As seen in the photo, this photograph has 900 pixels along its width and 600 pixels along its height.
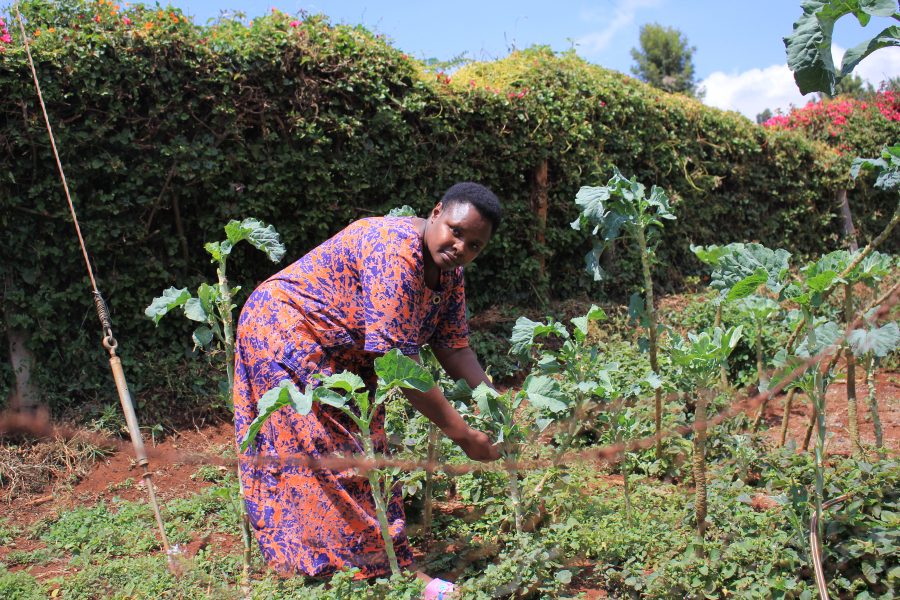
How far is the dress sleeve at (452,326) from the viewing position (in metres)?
2.64

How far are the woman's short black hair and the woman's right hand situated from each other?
2.18ft

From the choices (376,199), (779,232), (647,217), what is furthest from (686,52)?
(647,217)

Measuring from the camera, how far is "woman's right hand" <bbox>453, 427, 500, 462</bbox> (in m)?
2.29

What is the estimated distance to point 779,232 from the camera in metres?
8.82

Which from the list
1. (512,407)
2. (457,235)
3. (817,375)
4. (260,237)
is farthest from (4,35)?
(817,375)

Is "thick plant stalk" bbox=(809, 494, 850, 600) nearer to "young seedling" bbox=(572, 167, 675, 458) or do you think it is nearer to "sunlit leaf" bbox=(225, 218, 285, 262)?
"young seedling" bbox=(572, 167, 675, 458)

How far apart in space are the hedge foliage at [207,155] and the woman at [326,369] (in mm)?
2138

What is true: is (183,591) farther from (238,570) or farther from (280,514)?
(280,514)

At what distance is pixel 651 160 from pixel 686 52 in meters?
21.9

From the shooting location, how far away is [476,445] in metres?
2.32

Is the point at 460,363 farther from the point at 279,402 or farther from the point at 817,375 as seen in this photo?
the point at 817,375

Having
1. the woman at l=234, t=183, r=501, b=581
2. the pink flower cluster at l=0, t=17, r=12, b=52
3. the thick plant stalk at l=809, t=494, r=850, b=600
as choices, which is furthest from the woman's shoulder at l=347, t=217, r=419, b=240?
the pink flower cluster at l=0, t=17, r=12, b=52

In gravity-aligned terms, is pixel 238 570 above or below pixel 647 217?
below

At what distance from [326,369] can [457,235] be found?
26.7 inches
